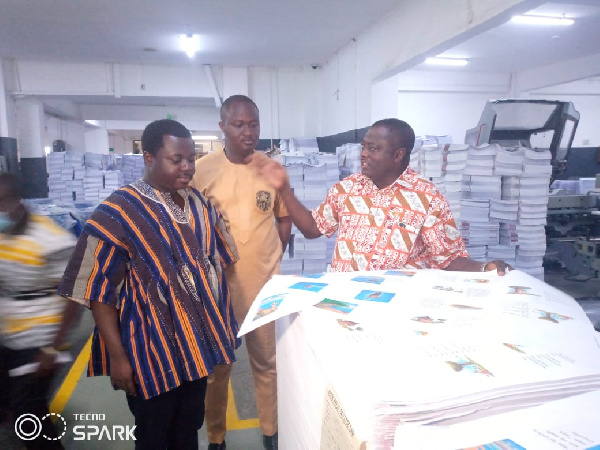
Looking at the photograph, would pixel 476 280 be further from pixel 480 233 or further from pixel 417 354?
pixel 480 233

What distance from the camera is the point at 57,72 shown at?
923cm

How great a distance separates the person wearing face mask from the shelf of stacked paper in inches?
33.8

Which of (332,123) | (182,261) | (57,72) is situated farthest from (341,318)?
(57,72)

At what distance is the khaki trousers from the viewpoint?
186 cm

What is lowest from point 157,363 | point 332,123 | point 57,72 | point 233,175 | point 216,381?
point 216,381

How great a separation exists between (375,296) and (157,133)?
908 mm

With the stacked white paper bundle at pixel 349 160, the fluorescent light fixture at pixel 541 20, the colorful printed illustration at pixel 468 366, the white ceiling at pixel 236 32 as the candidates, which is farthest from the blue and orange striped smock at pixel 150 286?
the fluorescent light fixture at pixel 541 20

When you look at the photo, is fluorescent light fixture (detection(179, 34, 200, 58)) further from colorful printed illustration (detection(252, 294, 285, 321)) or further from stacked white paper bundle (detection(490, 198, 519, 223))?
colorful printed illustration (detection(252, 294, 285, 321))

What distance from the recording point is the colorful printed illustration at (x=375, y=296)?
98cm

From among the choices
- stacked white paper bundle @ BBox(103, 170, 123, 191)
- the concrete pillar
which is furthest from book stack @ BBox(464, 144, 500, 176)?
the concrete pillar

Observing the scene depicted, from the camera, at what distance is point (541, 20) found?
6.68m

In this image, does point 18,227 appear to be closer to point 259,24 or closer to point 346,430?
point 346,430

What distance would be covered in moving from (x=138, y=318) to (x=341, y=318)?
750mm

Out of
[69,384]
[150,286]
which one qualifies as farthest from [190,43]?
[150,286]
